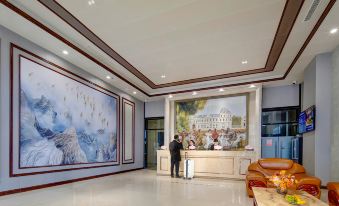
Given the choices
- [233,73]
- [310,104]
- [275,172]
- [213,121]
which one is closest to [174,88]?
[213,121]

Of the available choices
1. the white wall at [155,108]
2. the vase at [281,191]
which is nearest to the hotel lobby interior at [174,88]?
the vase at [281,191]

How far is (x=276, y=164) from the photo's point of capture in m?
5.68

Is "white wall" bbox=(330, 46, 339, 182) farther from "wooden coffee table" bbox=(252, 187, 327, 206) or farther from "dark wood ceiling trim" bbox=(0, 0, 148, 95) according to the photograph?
"dark wood ceiling trim" bbox=(0, 0, 148, 95)

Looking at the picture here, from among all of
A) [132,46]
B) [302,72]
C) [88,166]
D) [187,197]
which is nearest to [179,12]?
[132,46]

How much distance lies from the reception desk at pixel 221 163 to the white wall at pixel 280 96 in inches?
98.5

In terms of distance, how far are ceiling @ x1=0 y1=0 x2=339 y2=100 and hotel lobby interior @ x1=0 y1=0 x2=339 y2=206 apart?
0.03 metres

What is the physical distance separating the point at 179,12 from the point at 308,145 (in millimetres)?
5416

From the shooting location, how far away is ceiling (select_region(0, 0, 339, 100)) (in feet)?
13.2

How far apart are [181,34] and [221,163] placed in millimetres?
5031

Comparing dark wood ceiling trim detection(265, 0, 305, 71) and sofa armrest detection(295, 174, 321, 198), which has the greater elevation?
dark wood ceiling trim detection(265, 0, 305, 71)

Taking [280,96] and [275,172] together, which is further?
[280,96]

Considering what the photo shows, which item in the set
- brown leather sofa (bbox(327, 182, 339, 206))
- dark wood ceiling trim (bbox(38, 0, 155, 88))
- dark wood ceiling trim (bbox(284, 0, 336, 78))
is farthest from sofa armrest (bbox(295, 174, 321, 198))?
dark wood ceiling trim (bbox(38, 0, 155, 88))

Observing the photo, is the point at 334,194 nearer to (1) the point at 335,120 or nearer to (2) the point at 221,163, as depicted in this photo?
(1) the point at 335,120

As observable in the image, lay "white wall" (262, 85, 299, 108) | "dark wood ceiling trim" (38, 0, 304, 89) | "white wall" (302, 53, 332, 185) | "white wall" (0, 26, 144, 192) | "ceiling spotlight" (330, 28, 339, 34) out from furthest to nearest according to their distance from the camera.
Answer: "white wall" (262, 85, 299, 108), "white wall" (302, 53, 332, 185), "white wall" (0, 26, 144, 192), "ceiling spotlight" (330, 28, 339, 34), "dark wood ceiling trim" (38, 0, 304, 89)
